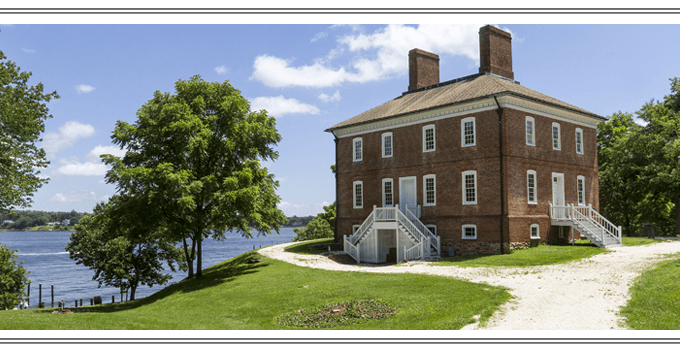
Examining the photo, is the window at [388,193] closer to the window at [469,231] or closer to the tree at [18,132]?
the window at [469,231]

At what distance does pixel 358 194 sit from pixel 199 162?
41.3 ft

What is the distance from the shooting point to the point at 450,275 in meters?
20.6

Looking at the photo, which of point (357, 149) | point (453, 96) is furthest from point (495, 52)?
point (357, 149)

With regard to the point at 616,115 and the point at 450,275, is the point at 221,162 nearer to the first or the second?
the point at 450,275

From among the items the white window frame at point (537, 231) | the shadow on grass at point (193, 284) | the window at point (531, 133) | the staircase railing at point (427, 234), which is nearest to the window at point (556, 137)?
the window at point (531, 133)

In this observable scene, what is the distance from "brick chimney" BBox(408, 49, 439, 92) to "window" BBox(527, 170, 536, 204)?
12.6 metres

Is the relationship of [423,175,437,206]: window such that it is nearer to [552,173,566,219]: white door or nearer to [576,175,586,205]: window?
[552,173,566,219]: white door

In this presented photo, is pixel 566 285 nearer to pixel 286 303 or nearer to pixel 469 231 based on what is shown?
pixel 286 303


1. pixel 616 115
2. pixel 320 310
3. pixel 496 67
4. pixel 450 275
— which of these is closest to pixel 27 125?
pixel 320 310

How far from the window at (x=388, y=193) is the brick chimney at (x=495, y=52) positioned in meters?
9.62

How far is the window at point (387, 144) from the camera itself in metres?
34.4

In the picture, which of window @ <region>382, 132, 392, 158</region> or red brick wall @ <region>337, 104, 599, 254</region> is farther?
window @ <region>382, 132, 392, 158</region>

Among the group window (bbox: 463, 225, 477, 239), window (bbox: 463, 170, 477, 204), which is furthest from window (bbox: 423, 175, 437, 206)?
window (bbox: 463, 225, 477, 239)

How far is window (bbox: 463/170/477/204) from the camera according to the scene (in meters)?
29.4
